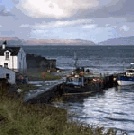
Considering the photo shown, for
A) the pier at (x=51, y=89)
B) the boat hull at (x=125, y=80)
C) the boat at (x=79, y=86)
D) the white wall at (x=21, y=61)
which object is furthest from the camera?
the boat hull at (x=125, y=80)

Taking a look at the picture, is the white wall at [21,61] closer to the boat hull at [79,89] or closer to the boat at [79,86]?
the boat at [79,86]

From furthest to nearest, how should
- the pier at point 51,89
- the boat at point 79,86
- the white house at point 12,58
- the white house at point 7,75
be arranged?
the white house at point 12,58
the boat at point 79,86
the white house at point 7,75
the pier at point 51,89

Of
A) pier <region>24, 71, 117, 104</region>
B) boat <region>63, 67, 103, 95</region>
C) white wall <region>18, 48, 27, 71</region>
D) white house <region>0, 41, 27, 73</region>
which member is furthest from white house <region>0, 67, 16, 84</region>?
white wall <region>18, 48, 27, 71</region>

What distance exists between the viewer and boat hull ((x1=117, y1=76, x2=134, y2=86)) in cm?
8739

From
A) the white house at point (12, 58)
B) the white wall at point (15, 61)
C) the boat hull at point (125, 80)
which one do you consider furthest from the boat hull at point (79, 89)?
the white wall at point (15, 61)

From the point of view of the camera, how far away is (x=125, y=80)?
289ft

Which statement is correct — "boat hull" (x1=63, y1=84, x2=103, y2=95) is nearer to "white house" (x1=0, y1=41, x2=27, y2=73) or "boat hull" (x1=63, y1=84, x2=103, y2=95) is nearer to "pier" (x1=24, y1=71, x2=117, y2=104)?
"pier" (x1=24, y1=71, x2=117, y2=104)

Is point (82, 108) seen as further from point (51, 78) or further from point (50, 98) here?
point (51, 78)

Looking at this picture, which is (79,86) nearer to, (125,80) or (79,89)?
(79,89)

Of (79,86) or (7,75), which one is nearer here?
(7,75)

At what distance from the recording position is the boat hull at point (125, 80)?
287 ft

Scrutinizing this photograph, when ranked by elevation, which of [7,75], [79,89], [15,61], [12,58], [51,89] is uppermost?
[12,58]

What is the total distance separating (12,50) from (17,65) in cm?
333

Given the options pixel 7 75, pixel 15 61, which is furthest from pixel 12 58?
pixel 7 75
